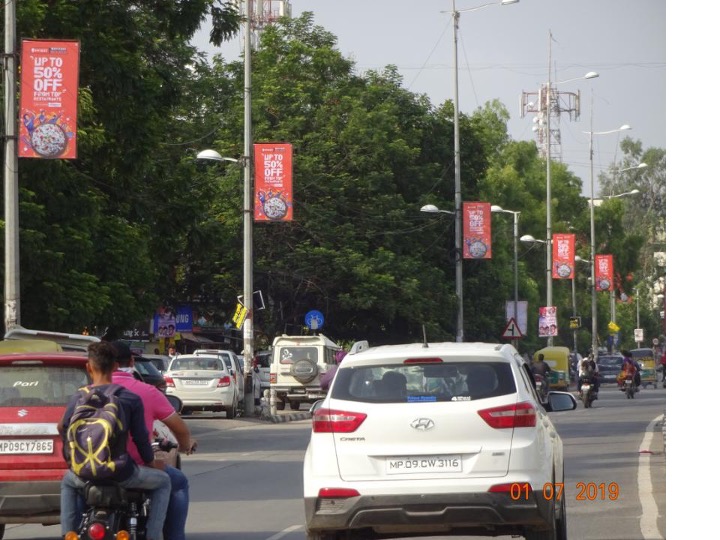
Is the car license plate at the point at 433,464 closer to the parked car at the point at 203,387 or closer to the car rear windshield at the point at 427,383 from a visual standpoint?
the car rear windshield at the point at 427,383

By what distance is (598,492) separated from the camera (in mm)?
17156

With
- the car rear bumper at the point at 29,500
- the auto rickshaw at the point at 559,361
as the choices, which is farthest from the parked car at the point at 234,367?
the car rear bumper at the point at 29,500

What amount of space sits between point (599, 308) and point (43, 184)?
9208 centimetres

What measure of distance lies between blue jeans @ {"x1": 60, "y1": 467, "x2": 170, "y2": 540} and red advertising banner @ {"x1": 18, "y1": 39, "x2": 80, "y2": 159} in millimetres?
15179

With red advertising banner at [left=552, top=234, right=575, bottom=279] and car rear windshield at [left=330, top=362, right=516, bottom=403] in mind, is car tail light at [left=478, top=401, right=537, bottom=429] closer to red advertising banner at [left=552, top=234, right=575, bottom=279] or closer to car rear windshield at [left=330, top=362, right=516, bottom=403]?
car rear windshield at [left=330, top=362, right=516, bottom=403]

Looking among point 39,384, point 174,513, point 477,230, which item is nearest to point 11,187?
point 39,384

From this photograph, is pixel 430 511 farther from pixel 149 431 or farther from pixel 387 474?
pixel 149 431

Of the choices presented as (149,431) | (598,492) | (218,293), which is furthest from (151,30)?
(149,431)

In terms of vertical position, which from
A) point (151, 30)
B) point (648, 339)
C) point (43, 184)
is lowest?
point (648, 339)

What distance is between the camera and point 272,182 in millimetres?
37406

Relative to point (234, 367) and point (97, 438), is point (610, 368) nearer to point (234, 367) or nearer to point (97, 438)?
point (234, 367)

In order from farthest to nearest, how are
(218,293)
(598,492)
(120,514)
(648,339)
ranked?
(648,339), (218,293), (598,492), (120,514)

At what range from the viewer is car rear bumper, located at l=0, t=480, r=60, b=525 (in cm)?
1209

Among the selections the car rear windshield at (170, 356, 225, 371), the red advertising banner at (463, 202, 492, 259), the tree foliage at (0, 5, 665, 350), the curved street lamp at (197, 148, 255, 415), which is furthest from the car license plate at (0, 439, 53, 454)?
the red advertising banner at (463, 202, 492, 259)
